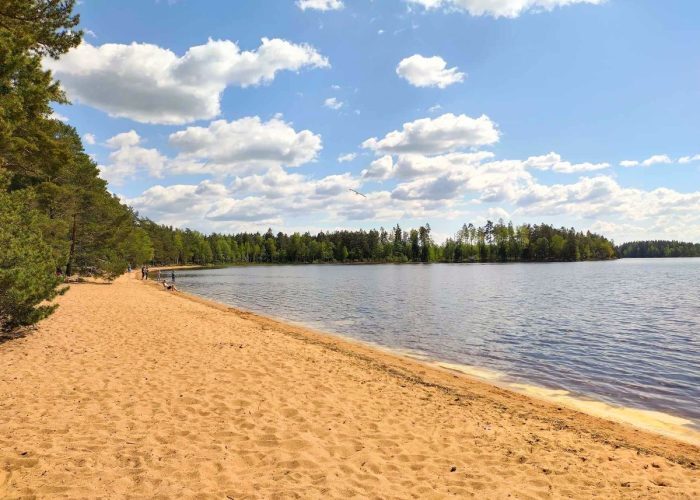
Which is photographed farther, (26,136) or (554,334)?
(554,334)

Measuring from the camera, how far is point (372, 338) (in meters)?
23.3

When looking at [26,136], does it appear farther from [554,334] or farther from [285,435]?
[554,334]

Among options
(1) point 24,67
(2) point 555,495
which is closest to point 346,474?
(2) point 555,495

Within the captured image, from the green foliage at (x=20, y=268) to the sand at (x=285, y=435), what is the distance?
1.03 metres

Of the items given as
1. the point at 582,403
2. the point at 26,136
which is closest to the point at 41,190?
the point at 26,136

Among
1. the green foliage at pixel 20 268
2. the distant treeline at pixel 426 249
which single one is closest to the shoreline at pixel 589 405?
the green foliage at pixel 20 268

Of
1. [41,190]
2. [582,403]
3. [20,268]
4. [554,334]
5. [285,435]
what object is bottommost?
[582,403]

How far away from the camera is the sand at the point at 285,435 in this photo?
6145 mm

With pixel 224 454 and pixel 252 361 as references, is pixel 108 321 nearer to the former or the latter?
pixel 252 361

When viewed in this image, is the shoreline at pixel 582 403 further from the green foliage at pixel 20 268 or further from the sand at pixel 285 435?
the green foliage at pixel 20 268

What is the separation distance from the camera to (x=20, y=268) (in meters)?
12.4

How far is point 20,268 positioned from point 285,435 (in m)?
9.73

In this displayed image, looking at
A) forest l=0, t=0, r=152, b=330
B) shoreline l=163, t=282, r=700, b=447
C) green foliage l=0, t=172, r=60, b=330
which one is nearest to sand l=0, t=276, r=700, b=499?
shoreline l=163, t=282, r=700, b=447

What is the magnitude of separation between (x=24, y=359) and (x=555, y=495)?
13.4 metres
